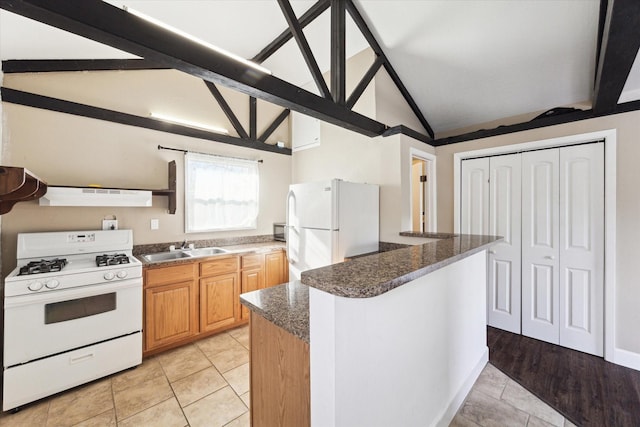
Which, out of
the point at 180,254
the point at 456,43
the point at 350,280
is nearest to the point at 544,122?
the point at 456,43

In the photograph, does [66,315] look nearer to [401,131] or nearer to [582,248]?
[401,131]

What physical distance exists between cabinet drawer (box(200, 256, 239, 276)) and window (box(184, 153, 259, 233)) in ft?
2.09

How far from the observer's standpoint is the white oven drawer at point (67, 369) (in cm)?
180

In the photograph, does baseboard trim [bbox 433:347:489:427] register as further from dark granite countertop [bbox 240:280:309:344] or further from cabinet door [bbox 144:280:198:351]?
cabinet door [bbox 144:280:198:351]

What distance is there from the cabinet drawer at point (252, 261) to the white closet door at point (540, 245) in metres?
3.01

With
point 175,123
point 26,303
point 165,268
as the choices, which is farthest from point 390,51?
point 26,303

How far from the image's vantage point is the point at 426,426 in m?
1.48

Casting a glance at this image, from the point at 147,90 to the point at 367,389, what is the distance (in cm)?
353

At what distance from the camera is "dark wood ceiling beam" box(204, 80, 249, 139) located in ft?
11.1

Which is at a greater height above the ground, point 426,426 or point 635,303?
point 635,303

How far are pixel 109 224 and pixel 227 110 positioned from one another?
1.96m

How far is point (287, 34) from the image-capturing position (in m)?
2.95

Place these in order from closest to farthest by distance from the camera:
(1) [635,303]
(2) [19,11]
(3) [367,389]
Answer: (3) [367,389]
(2) [19,11]
(1) [635,303]

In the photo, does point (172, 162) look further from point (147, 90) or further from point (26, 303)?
point (26, 303)
